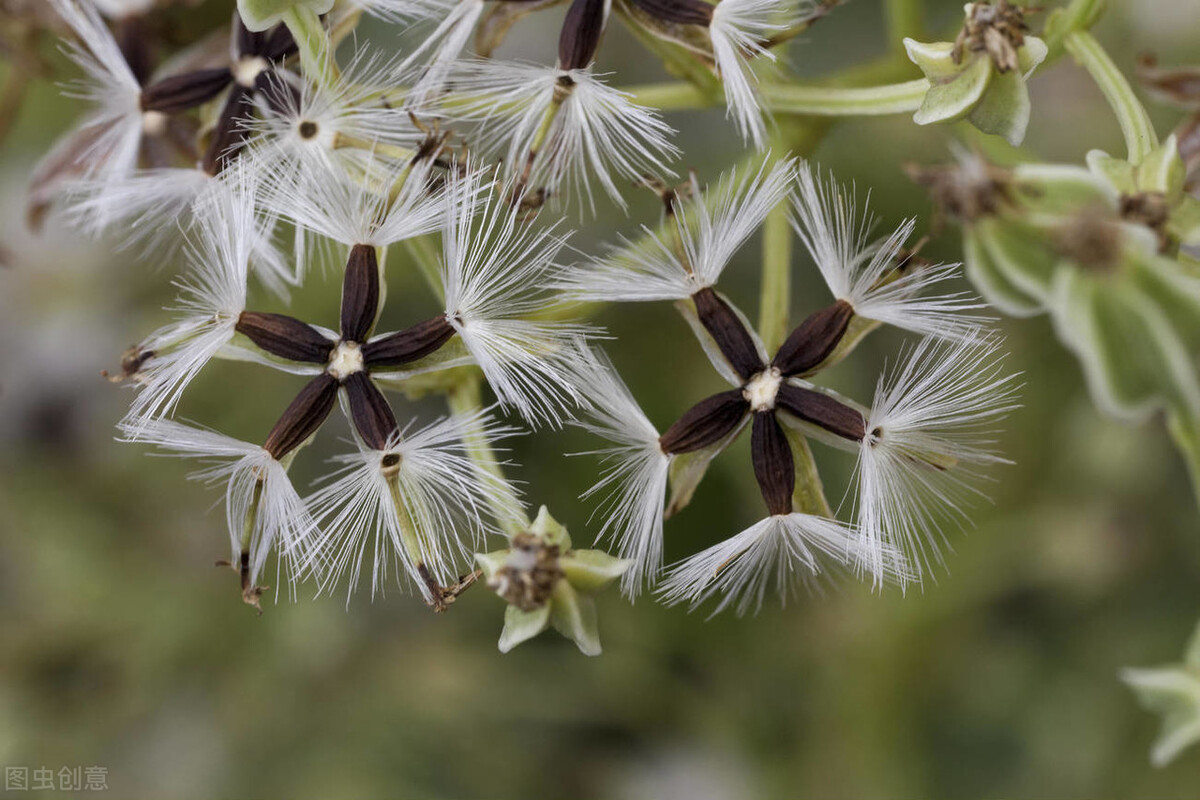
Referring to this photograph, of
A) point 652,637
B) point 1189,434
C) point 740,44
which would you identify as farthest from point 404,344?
point 652,637

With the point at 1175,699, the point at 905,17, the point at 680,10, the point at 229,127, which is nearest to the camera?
the point at 1175,699

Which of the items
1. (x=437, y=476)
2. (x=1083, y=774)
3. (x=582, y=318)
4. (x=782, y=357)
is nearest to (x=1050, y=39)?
(x=782, y=357)

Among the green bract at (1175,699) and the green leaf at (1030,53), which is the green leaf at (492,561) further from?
the green leaf at (1030,53)

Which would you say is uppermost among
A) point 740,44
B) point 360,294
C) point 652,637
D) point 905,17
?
point 905,17

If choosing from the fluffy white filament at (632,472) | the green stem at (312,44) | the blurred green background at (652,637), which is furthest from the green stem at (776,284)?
the blurred green background at (652,637)

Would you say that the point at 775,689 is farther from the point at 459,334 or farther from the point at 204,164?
the point at 204,164

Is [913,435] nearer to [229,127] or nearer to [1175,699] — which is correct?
→ [1175,699]

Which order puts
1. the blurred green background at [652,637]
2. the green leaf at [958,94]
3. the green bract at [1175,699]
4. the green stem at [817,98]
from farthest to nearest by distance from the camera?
1. the blurred green background at [652,637]
2. the green stem at [817,98]
3. the green leaf at [958,94]
4. the green bract at [1175,699]

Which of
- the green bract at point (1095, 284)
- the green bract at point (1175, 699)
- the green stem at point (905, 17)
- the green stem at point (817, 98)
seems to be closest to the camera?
the green bract at point (1095, 284)
